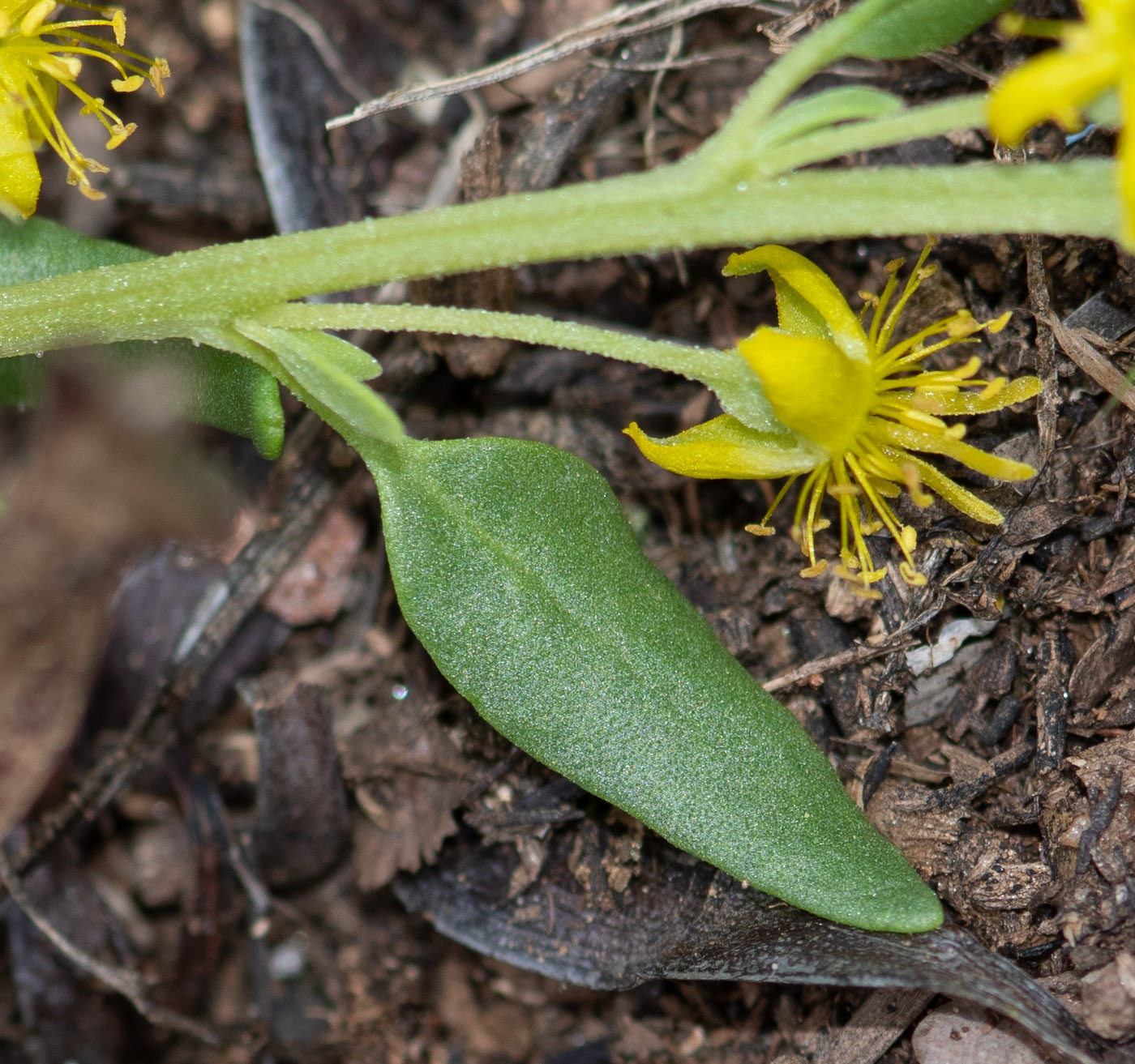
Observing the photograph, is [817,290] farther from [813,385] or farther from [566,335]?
[566,335]

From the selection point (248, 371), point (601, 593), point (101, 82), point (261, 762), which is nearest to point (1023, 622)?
point (601, 593)

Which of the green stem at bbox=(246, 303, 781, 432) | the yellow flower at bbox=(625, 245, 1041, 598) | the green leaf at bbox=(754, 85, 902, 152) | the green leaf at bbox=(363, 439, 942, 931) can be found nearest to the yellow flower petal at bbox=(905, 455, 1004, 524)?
the yellow flower at bbox=(625, 245, 1041, 598)

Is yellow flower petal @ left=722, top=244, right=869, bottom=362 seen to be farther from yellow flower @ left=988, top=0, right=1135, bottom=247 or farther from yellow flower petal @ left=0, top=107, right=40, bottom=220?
yellow flower petal @ left=0, top=107, right=40, bottom=220

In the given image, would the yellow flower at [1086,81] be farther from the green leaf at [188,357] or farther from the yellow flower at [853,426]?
the green leaf at [188,357]

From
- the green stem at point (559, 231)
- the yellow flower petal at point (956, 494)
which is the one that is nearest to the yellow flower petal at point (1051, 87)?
the green stem at point (559, 231)

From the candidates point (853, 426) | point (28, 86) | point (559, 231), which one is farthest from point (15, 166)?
point (853, 426)

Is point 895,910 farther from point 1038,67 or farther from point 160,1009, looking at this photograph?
point 160,1009
